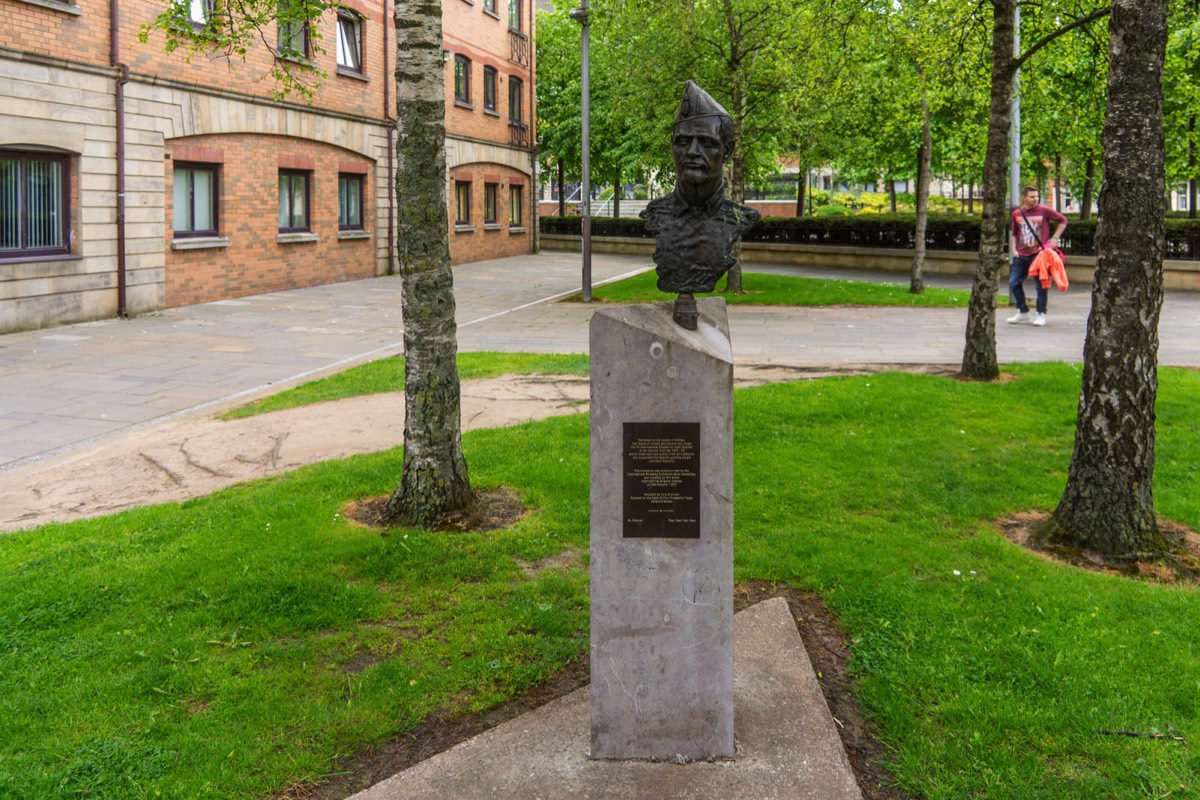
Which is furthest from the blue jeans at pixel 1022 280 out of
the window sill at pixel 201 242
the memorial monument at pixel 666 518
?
the window sill at pixel 201 242

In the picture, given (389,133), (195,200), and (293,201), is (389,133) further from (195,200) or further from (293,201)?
(195,200)

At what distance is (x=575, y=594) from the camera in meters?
5.52

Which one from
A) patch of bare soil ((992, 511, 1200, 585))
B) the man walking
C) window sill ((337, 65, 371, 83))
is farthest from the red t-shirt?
window sill ((337, 65, 371, 83))

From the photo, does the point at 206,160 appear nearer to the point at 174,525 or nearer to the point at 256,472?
the point at 256,472

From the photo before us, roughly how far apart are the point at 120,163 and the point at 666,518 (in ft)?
55.7

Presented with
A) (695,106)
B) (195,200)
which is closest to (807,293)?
(195,200)

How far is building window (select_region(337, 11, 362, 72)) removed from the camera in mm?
25500

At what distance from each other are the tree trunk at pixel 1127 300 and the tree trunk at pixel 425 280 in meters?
3.69

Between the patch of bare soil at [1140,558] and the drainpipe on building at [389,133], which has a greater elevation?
the drainpipe on building at [389,133]

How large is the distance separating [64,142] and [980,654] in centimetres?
1657

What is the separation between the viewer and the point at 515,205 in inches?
1513

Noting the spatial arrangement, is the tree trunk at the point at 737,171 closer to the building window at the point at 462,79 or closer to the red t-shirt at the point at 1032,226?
the red t-shirt at the point at 1032,226

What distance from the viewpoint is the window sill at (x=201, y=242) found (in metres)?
19.7

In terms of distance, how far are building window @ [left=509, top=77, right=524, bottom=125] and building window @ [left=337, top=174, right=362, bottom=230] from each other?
36.5ft
